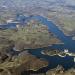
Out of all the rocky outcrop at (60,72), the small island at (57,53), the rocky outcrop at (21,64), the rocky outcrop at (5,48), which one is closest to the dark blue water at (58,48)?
the small island at (57,53)

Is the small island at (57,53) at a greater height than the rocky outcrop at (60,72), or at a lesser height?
lesser

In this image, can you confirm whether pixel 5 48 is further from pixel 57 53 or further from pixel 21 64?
pixel 57 53

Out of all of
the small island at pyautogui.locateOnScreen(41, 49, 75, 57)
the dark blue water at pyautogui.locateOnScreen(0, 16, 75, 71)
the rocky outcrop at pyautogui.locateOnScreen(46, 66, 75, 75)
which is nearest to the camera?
the rocky outcrop at pyautogui.locateOnScreen(46, 66, 75, 75)

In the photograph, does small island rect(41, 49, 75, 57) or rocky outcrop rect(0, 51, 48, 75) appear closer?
rocky outcrop rect(0, 51, 48, 75)

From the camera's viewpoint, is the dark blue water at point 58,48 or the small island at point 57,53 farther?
the small island at point 57,53

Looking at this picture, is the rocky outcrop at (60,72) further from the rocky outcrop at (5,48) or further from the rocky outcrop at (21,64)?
the rocky outcrop at (5,48)

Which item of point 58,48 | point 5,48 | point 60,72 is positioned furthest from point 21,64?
point 58,48

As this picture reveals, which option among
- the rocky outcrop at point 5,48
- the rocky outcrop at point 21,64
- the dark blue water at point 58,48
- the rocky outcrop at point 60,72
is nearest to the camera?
the rocky outcrop at point 60,72

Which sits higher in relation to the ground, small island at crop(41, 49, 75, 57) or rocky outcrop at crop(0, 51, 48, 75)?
rocky outcrop at crop(0, 51, 48, 75)

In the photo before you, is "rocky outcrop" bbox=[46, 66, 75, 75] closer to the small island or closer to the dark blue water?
the dark blue water

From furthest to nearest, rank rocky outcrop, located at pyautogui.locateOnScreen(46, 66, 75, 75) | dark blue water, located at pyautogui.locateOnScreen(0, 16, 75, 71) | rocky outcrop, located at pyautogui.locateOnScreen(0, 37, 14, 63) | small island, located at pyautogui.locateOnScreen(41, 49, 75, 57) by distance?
small island, located at pyautogui.locateOnScreen(41, 49, 75, 57) → rocky outcrop, located at pyautogui.locateOnScreen(0, 37, 14, 63) → dark blue water, located at pyautogui.locateOnScreen(0, 16, 75, 71) → rocky outcrop, located at pyautogui.locateOnScreen(46, 66, 75, 75)

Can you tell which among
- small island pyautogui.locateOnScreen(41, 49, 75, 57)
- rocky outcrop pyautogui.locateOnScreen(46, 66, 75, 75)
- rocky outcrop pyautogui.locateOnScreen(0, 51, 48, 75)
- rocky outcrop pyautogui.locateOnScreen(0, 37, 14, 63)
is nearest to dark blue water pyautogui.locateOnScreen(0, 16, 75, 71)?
small island pyautogui.locateOnScreen(41, 49, 75, 57)

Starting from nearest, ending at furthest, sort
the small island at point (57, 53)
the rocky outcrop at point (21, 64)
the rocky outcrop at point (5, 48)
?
the rocky outcrop at point (21, 64) < the rocky outcrop at point (5, 48) < the small island at point (57, 53)

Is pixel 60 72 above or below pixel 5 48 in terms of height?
above
